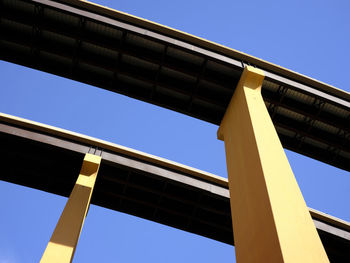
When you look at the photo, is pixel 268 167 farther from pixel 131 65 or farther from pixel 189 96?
pixel 131 65

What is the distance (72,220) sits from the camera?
9.37 m

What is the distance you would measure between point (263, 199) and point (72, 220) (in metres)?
5.84

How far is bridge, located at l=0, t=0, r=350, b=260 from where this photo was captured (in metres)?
10.9

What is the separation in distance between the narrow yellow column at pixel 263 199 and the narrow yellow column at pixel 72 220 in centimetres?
446

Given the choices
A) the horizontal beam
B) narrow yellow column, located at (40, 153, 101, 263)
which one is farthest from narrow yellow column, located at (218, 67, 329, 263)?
narrow yellow column, located at (40, 153, 101, 263)

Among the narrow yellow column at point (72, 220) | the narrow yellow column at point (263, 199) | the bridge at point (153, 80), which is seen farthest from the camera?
the bridge at point (153, 80)

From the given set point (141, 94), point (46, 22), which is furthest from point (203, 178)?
point (46, 22)

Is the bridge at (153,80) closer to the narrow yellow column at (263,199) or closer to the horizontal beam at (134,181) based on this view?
the horizontal beam at (134,181)

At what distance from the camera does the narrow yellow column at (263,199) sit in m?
4.94

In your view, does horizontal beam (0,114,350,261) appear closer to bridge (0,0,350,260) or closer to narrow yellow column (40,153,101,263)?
bridge (0,0,350,260)

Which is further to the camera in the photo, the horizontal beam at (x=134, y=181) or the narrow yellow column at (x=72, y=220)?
the horizontal beam at (x=134, y=181)

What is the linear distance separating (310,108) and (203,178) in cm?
475

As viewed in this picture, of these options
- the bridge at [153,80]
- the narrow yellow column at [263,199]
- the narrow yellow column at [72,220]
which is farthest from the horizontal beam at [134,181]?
the narrow yellow column at [263,199]

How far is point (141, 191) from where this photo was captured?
13453mm
